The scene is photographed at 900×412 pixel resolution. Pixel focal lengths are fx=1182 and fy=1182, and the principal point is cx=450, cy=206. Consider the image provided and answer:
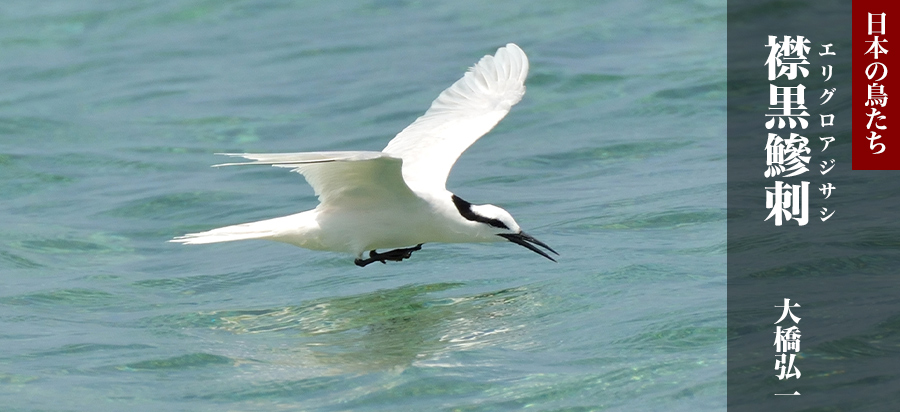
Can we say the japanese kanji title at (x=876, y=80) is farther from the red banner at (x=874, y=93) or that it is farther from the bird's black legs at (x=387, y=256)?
the bird's black legs at (x=387, y=256)

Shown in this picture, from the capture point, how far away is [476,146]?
12.9m

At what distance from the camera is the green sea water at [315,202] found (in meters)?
6.53

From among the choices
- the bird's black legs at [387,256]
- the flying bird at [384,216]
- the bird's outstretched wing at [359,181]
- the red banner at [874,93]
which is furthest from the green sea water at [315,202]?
the red banner at [874,93]

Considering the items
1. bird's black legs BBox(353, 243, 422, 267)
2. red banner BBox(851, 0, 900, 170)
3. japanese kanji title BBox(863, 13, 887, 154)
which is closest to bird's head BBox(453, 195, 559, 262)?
bird's black legs BBox(353, 243, 422, 267)

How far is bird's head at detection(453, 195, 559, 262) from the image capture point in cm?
819

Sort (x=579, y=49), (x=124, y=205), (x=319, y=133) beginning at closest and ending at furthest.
A: (x=124, y=205) → (x=319, y=133) → (x=579, y=49)

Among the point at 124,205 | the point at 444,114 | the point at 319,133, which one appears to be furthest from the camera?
the point at 319,133

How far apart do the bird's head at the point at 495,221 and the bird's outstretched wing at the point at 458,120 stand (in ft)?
1.20

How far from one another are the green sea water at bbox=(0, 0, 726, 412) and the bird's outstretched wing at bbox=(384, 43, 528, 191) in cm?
82

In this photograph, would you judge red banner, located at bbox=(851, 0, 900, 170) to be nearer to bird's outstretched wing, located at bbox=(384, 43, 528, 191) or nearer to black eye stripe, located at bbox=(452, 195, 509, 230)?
bird's outstretched wing, located at bbox=(384, 43, 528, 191)

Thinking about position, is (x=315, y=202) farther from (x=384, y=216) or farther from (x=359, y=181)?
(x=359, y=181)

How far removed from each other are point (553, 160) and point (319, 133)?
323cm

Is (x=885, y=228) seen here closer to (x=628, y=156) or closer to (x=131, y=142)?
(x=628, y=156)

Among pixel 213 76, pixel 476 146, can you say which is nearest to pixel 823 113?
pixel 476 146
